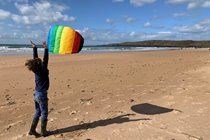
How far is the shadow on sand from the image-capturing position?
719cm

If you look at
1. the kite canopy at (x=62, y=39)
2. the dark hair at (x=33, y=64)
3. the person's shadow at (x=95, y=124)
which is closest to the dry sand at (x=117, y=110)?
the person's shadow at (x=95, y=124)

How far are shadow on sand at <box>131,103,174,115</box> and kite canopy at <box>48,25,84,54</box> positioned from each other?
2241 millimetres

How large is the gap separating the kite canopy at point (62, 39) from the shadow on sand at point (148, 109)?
7.35ft

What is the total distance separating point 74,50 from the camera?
730 cm

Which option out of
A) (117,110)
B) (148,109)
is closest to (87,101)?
(117,110)

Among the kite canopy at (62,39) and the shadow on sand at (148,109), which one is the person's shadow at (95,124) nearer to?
the shadow on sand at (148,109)

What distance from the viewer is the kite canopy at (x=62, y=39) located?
23.4 ft

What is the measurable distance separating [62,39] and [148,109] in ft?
9.18

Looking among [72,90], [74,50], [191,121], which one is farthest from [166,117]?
[72,90]

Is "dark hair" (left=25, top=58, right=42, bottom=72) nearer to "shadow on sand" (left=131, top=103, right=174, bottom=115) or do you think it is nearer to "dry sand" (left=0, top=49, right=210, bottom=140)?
"dry sand" (left=0, top=49, right=210, bottom=140)

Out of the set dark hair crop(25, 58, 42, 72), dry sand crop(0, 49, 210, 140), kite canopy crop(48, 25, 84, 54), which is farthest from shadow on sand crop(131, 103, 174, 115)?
dark hair crop(25, 58, 42, 72)

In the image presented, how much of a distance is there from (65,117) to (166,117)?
2.39 m

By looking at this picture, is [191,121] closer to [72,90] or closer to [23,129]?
[23,129]

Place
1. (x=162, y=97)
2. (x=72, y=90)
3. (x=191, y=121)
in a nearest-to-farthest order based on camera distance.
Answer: (x=191, y=121) → (x=162, y=97) → (x=72, y=90)
